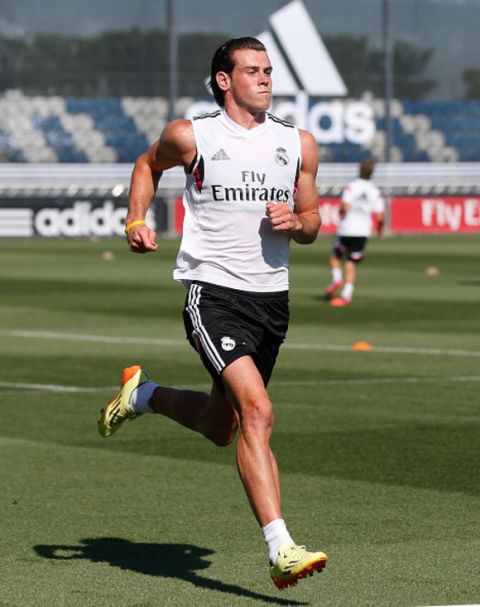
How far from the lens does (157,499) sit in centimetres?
904

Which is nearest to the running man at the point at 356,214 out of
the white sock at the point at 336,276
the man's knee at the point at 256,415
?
the white sock at the point at 336,276

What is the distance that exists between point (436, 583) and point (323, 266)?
87.3ft

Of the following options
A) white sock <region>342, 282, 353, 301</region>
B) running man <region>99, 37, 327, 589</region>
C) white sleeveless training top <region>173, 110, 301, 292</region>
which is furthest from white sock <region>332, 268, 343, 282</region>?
white sleeveless training top <region>173, 110, 301, 292</region>

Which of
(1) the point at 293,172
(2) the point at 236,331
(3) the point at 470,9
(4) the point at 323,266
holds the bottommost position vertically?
(4) the point at 323,266

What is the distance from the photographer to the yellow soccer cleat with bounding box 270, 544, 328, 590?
6.45 metres

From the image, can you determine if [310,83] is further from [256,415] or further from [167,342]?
[256,415]

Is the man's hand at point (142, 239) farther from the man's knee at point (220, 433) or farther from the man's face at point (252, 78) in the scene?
the man's knee at point (220, 433)

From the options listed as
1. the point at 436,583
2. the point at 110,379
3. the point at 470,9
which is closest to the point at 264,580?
the point at 436,583

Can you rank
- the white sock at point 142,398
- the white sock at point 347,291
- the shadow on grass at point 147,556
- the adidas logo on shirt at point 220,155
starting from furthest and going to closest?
the white sock at point 347,291, the white sock at point 142,398, the adidas logo on shirt at point 220,155, the shadow on grass at point 147,556

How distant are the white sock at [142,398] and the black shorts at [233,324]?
36.7 inches

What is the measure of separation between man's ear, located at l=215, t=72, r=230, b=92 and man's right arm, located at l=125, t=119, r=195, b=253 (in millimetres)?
222

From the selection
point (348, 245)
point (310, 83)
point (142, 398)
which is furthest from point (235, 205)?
point (310, 83)

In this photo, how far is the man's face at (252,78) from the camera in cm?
748

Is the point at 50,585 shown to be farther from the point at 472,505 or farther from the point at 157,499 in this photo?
the point at 472,505
